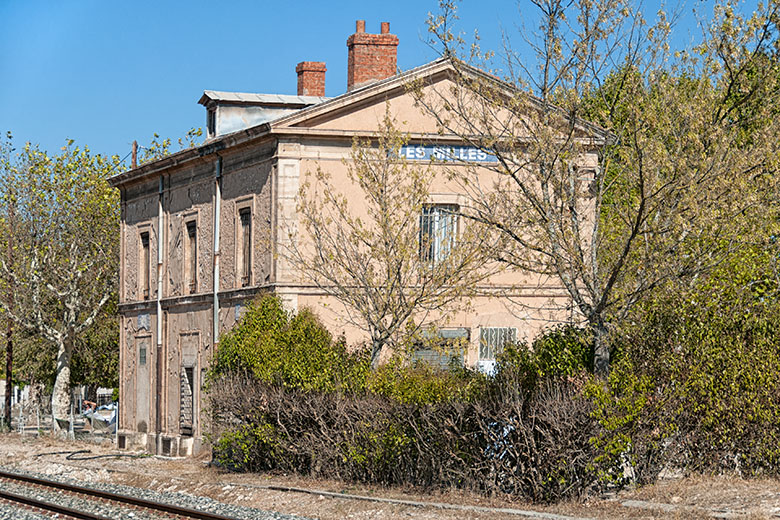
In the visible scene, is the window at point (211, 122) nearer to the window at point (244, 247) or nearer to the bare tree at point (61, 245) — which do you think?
the window at point (244, 247)

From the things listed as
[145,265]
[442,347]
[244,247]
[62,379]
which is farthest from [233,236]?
[62,379]

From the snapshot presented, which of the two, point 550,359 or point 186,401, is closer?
point 550,359

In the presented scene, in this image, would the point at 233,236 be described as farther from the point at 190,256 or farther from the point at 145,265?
the point at 145,265

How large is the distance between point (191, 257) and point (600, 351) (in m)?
16.1

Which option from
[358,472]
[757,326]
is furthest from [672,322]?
[358,472]

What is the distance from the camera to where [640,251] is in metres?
15.2

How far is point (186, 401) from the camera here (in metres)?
28.6

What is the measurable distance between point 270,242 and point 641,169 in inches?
452

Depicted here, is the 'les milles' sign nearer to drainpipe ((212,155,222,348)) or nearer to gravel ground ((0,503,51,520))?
drainpipe ((212,155,222,348))

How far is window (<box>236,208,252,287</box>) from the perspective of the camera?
26234 mm

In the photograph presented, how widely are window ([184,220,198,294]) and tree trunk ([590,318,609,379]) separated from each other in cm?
1557

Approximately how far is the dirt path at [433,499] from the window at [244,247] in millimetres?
5224

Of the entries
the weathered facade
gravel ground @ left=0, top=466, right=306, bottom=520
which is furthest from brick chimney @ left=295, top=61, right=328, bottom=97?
gravel ground @ left=0, top=466, right=306, bottom=520

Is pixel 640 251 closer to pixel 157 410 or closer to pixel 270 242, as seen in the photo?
pixel 270 242
